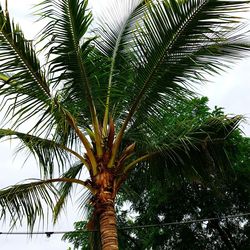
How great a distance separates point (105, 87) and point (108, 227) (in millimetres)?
1788

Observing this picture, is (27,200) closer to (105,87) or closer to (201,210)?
(105,87)

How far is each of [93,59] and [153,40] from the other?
0.86 meters

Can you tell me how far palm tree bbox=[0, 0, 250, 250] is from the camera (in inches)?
209

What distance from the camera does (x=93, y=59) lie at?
5965mm

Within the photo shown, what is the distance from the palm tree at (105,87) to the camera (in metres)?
5.31

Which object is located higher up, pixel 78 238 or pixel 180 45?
pixel 78 238

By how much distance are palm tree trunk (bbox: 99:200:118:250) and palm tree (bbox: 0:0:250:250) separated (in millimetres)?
11

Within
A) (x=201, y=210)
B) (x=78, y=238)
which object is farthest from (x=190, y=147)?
(x=78, y=238)

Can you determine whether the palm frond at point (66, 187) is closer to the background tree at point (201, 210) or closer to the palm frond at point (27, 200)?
the palm frond at point (27, 200)

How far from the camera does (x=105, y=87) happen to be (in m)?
5.96

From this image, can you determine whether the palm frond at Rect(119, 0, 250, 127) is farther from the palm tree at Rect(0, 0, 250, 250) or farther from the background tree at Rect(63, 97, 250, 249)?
the background tree at Rect(63, 97, 250, 249)

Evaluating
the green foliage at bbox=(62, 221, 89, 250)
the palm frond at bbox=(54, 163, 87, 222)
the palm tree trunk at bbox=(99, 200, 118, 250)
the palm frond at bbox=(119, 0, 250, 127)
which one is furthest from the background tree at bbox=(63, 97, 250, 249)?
the palm tree trunk at bbox=(99, 200, 118, 250)

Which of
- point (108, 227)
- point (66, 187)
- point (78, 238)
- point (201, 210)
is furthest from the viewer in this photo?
point (78, 238)

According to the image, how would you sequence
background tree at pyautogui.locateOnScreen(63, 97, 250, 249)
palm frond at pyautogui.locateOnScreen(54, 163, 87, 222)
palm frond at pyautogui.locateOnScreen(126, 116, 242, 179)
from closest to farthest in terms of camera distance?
palm frond at pyautogui.locateOnScreen(126, 116, 242, 179) → palm frond at pyautogui.locateOnScreen(54, 163, 87, 222) → background tree at pyautogui.locateOnScreen(63, 97, 250, 249)
